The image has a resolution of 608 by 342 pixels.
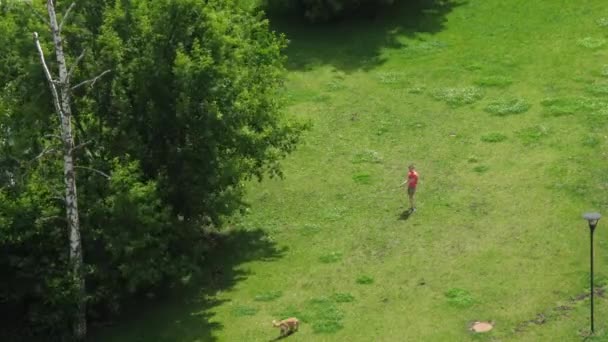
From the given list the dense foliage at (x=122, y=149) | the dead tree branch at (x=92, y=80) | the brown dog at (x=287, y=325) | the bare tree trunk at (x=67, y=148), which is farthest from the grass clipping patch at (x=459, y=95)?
the bare tree trunk at (x=67, y=148)

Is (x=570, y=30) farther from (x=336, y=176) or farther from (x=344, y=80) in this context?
(x=336, y=176)

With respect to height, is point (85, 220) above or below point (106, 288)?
above

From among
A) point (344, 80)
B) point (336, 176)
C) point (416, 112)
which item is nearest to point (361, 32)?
point (344, 80)

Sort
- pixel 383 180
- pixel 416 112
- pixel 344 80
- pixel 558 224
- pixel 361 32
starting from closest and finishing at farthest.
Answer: pixel 558 224 < pixel 383 180 < pixel 416 112 < pixel 344 80 < pixel 361 32

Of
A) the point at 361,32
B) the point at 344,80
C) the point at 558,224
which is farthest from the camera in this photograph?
the point at 361,32

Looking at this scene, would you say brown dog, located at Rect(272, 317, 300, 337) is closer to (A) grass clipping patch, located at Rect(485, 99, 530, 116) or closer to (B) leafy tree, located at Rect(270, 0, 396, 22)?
(A) grass clipping patch, located at Rect(485, 99, 530, 116)

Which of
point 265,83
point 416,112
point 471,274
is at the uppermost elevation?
point 265,83

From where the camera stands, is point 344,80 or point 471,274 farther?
point 344,80
